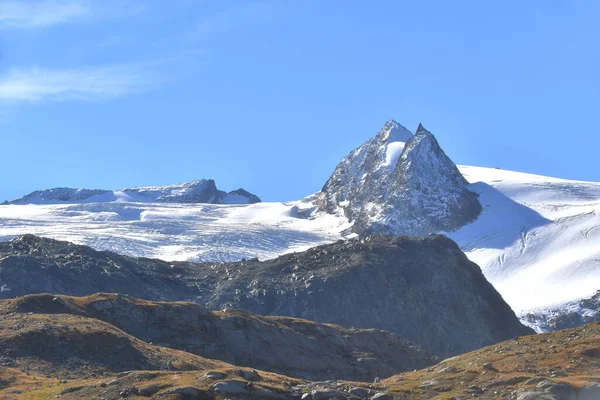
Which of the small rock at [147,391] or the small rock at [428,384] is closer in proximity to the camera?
the small rock at [147,391]

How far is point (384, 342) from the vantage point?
118 m

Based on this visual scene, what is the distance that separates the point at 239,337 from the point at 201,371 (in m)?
39.8

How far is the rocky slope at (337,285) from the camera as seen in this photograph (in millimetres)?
149500

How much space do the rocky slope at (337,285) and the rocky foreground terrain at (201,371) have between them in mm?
57698

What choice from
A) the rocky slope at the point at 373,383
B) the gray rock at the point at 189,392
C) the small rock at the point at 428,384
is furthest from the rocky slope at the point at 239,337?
the small rock at the point at 428,384

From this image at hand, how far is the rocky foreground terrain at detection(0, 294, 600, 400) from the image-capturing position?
59.6 metres

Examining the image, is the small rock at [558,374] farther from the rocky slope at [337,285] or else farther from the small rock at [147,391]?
the rocky slope at [337,285]

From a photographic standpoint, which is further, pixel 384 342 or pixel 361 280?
pixel 361 280

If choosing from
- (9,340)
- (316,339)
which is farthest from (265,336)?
(9,340)

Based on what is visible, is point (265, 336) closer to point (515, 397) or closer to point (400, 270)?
point (515, 397)

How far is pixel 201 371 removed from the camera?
212 ft

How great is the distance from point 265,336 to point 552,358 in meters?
41.2

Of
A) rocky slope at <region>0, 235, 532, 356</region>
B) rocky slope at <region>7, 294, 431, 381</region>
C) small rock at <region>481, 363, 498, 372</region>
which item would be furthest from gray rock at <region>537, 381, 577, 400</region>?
rocky slope at <region>0, 235, 532, 356</region>

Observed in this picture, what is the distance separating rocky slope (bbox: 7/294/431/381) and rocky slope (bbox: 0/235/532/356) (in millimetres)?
35694
